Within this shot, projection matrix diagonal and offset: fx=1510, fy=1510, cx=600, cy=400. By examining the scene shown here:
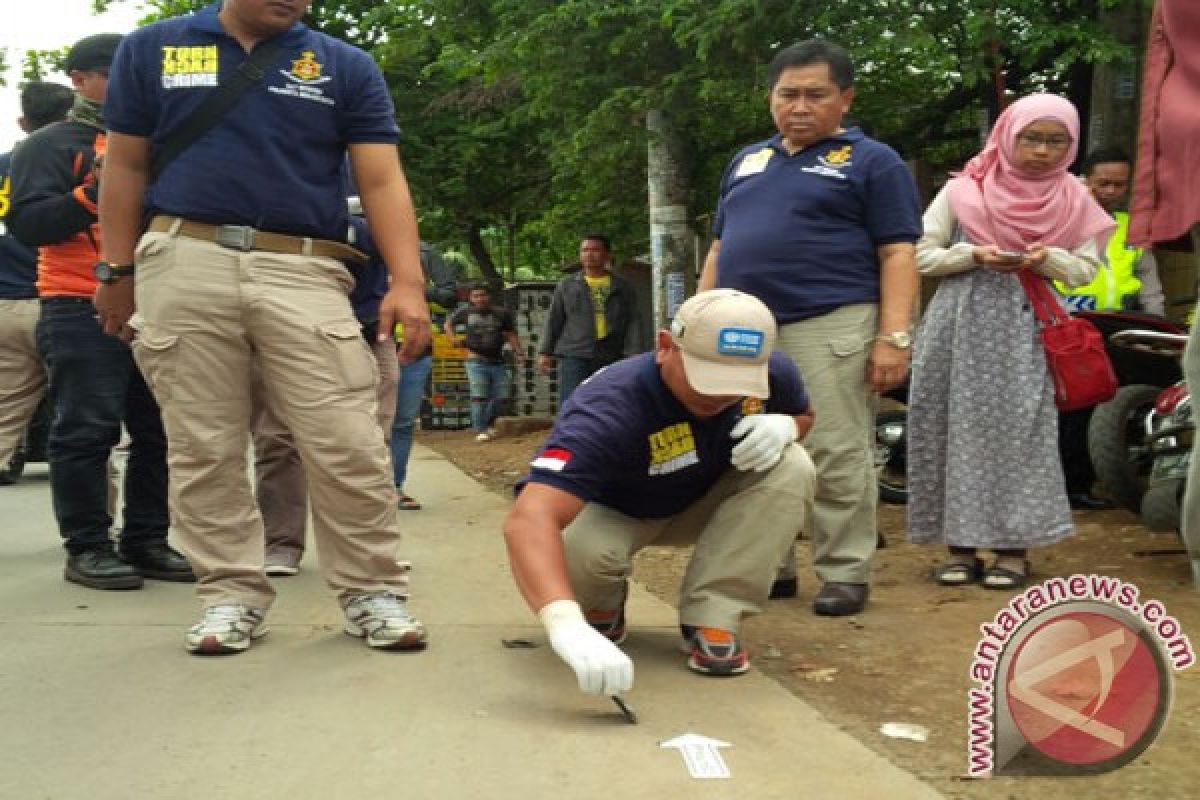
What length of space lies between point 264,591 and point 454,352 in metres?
12.3

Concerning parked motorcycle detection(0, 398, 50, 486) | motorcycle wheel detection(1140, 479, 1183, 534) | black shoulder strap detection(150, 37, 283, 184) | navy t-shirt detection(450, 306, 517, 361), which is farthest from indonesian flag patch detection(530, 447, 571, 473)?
navy t-shirt detection(450, 306, 517, 361)

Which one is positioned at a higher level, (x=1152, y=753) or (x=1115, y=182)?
(x=1115, y=182)

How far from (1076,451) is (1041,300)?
2439 millimetres

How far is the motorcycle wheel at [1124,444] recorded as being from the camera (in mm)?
6633

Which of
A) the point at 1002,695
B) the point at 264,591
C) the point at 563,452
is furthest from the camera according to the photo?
the point at 264,591

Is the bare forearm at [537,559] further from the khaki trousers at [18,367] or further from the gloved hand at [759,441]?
the khaki trousers at [18,367]

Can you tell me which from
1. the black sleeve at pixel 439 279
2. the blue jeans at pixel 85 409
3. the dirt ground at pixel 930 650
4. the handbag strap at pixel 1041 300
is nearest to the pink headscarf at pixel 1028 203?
the handbag strap at pixel 1041 300

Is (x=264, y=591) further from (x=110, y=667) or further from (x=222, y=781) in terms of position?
(x=222, y=781)

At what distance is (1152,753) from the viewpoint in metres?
3.33

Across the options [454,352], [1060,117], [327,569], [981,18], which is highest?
[981,18]

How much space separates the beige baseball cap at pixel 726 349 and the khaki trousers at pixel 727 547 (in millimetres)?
436

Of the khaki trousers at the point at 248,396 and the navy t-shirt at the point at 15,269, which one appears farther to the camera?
the navy t-shirt at the point at 15,269

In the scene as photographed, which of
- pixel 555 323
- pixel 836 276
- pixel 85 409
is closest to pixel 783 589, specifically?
pixel 836 276

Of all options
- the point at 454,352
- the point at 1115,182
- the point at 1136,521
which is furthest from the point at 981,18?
the point at 454,352
